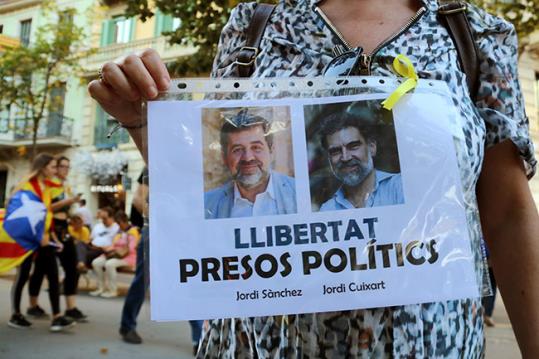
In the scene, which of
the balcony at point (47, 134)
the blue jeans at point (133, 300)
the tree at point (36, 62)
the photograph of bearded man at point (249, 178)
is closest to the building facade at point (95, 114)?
the balcony at point (47, 134)

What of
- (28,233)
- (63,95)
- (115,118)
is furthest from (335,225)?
(63,95)

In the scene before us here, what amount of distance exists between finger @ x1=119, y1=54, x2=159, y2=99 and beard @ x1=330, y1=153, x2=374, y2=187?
1.09ft

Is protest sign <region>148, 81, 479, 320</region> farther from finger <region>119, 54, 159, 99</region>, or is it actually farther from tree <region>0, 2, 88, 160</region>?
tree <region>0, 2, 88, 160</region>

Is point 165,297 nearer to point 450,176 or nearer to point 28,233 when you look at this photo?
point 450,176

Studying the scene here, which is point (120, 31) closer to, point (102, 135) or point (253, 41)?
point (102, 135)

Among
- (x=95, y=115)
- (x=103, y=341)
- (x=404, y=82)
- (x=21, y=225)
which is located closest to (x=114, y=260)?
(x=103, y=341)

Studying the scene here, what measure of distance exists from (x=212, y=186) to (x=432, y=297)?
410mm

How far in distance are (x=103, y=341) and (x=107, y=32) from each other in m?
17.1

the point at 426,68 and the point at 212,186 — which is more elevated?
the point at 426,68

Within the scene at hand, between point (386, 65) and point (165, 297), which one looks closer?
point (165, 297)

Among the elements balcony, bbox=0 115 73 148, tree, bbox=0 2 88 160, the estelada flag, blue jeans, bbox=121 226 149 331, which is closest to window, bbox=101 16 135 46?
balcony, bbox=0 115 73 148

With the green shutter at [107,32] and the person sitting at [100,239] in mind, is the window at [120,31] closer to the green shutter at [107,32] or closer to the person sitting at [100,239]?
the green shutter at [107,32]

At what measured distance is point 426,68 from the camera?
3.49ft

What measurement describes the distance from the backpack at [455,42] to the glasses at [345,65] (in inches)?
6.8
